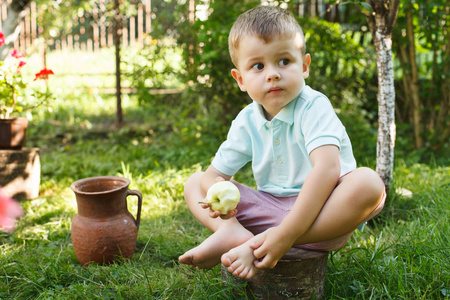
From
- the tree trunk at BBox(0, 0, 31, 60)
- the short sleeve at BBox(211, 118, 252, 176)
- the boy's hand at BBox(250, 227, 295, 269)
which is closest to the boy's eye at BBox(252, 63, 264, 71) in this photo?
the short sleeve at BBox(211, 118, 252, 176)

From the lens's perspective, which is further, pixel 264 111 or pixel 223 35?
pixel 223 35

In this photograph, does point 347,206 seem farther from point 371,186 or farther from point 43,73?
point 43,73

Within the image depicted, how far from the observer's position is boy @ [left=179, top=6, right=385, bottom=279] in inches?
64.0

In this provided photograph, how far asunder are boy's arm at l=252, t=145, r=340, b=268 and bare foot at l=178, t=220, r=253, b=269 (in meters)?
0.14

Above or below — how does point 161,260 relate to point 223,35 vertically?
below

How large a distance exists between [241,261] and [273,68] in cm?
75

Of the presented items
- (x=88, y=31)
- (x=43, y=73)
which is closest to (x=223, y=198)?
(x=43, y=73)

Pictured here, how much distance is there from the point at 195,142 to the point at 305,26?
1628 mm

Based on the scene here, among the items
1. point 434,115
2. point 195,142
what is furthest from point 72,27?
point 434,115

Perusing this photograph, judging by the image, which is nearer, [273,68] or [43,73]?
[273,68]

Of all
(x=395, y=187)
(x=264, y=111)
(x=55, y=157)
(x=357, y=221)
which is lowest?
(x=55, y=157)

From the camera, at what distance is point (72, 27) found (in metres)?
7.18

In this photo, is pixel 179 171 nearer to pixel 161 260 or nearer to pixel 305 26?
pixel 161 260

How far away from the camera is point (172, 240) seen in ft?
8.46
